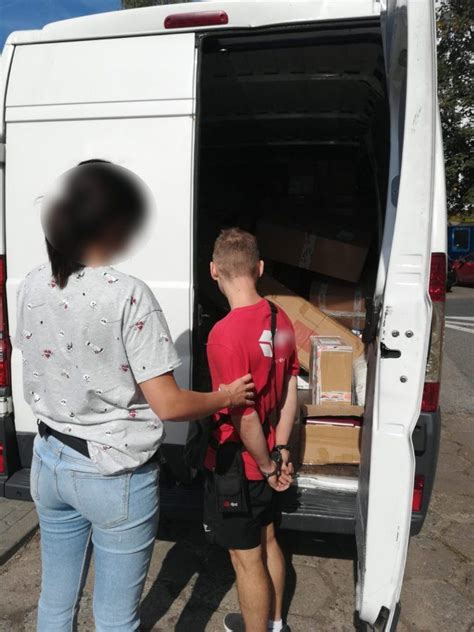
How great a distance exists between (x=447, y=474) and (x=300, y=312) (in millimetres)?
1685

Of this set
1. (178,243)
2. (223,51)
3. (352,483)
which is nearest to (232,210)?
(223,51)

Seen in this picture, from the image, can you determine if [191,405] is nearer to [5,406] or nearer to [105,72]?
[5,406]

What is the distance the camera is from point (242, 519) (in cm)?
202

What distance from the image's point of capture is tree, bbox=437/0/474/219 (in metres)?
14.3

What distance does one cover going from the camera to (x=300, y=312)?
3598 mm

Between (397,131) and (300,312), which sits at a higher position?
(397,131)

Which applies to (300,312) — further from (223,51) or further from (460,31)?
(460,31)

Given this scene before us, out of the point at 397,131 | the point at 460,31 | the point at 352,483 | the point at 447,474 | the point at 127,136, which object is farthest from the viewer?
the point at 460,31

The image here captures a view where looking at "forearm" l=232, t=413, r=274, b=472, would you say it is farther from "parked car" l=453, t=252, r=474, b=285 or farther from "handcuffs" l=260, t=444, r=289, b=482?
"parked car" l=453, t=252, r=474, b=285

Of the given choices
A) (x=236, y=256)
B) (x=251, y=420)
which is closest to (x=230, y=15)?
(x=236, y=256)

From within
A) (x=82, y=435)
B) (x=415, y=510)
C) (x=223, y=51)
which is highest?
(x=223, y=51)

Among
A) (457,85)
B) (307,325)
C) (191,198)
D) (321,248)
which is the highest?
(457,85)

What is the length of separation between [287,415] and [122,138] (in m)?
1.31

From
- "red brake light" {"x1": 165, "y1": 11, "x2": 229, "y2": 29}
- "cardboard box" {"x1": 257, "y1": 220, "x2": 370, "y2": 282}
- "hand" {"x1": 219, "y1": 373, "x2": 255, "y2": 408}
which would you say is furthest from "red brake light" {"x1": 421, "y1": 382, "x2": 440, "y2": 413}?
A: "cardboard box" {"x1": 257, "y1": 220, "x2": 370, "y2": 282}
